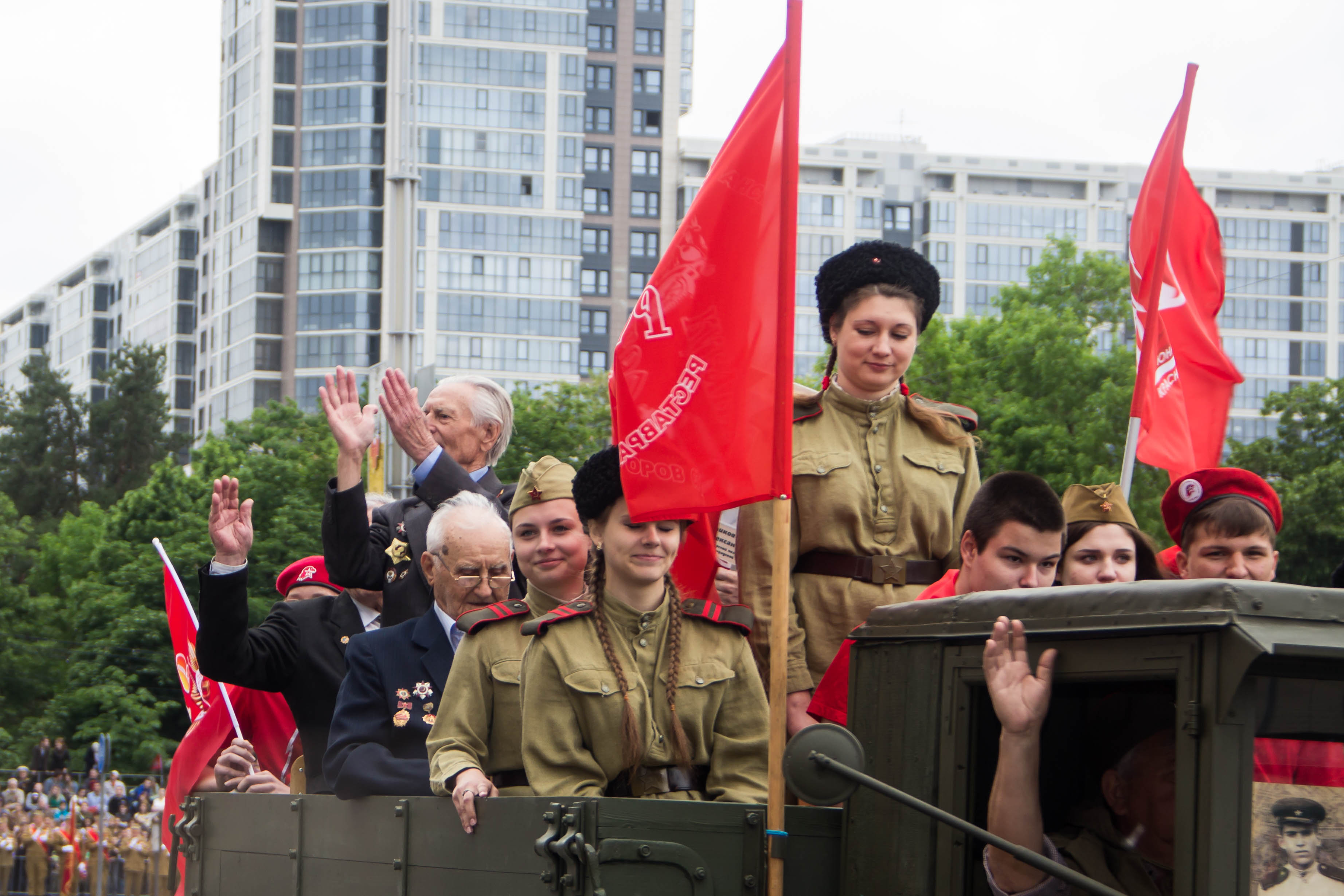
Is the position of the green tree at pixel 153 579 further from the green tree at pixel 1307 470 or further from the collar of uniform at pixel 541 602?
the collar of uniform at pixel 541 602

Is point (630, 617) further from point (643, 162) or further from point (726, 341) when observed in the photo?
point (643, 162)

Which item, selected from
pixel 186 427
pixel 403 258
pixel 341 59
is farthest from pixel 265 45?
pixel 403 258

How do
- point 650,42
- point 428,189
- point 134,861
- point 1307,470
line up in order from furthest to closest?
1. point 650,42
2. point 428,189
3. point 1307,470
4. point 134,861

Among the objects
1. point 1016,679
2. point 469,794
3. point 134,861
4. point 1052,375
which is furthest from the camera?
point 1052,375

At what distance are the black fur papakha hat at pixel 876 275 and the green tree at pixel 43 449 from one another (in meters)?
76.8

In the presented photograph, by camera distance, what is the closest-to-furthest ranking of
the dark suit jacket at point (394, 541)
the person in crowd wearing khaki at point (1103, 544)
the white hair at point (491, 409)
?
1. the person in crowd wearing khaki at point (1103, 544)
2. the dark suit jacket at point (394, 541)
3. the white hair at point (491, 409)

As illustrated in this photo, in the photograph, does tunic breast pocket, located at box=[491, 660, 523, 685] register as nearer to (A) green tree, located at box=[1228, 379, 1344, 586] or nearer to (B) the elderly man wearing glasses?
(B) the elderly man wearing glasses

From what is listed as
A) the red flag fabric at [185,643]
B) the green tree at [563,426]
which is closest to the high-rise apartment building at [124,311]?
the green tree at [563,426]

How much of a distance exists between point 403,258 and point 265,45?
7335 centimetres

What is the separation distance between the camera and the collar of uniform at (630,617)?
441cm

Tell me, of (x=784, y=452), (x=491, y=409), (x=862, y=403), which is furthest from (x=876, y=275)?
(x=491, y=409)

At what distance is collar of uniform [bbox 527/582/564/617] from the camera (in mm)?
5055

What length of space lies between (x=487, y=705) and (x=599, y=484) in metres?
0.68

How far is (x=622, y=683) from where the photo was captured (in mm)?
4281
